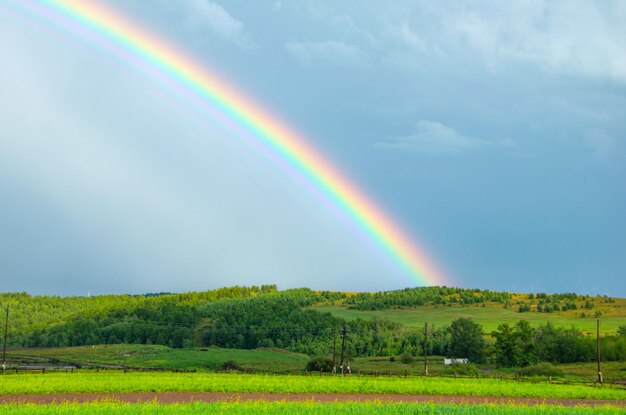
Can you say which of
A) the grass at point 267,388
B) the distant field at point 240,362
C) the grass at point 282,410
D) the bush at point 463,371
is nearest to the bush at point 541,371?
the distant field at point 240,362

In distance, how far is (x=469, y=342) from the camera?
15400cm

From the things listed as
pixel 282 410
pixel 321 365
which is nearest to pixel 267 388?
pixel 282 410

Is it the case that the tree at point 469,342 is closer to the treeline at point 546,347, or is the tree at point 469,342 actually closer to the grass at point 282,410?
the treeline at point 546,347

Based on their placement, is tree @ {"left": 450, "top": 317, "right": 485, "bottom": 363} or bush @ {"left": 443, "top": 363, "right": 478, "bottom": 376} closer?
bush @ {"left": 443, "top": 363, "right": 478, "bottom": 376}

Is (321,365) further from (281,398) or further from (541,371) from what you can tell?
(281,398)

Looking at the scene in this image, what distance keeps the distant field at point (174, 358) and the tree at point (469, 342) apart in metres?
34.9

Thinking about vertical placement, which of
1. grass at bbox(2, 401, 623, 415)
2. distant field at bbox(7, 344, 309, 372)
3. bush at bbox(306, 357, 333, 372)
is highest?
→ grass at bbox(2, 401, 623, 415)

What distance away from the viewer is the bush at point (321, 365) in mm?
119000

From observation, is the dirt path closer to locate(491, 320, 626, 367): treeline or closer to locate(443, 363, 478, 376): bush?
locate(443, 363, 478, 376): bush

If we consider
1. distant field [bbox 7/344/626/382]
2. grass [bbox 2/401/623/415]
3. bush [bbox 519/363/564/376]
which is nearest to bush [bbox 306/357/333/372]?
distant field [bbox 7/344/626/382]

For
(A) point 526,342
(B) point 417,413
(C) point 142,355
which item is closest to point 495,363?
(A) point 526,342

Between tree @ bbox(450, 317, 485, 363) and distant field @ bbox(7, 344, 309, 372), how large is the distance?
34.9 m

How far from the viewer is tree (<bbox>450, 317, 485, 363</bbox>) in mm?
153625

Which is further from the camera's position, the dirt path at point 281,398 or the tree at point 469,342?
the tree at point 469,342
